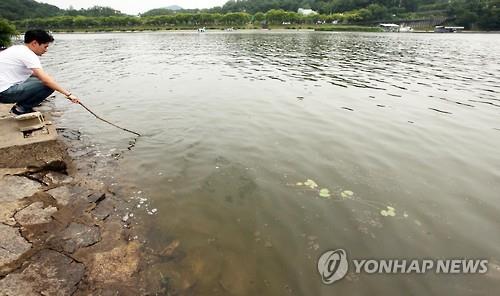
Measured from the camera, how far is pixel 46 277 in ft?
13.1

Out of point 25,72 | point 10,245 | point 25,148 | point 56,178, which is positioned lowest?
point 10,245

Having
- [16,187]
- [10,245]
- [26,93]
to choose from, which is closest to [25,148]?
[16,187]

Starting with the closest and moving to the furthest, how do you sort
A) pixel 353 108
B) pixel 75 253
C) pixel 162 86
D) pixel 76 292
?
pixel 76 292
pixel 75 253
pixel 353 108
pixel 162 86

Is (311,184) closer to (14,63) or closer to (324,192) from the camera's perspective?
(324,192)

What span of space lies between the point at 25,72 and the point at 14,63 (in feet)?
0.96

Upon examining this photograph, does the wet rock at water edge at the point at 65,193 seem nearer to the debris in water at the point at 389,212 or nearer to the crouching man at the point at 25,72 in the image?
the crouching man at the point at 25,72

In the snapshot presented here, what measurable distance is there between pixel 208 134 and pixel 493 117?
11.8m

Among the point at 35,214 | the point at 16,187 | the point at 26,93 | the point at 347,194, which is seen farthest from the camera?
the point at 26,93

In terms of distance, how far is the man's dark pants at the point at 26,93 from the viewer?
7355mm

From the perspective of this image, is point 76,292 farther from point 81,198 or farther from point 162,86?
point 162,86

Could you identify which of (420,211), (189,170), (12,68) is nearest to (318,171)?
(420,211)

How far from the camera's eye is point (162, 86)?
1773 cm

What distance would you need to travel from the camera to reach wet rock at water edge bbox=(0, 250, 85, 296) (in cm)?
376

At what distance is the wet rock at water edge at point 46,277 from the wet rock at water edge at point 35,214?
87 cm
